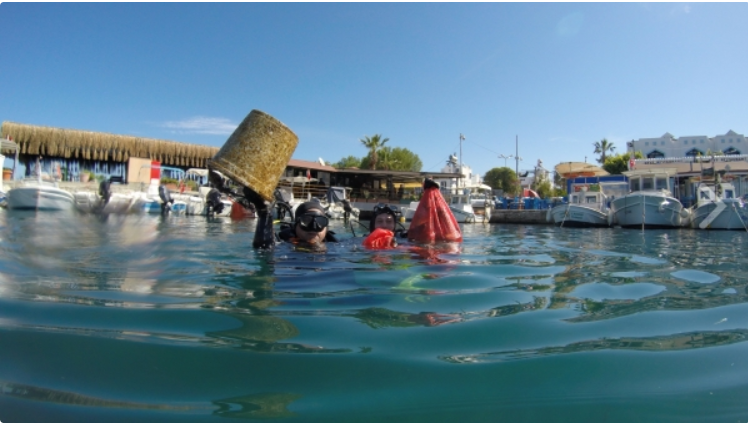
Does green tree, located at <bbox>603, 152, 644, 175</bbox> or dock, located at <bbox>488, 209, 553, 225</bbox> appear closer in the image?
dock, located at <bbox>488, 209, 553, 225</bbox>

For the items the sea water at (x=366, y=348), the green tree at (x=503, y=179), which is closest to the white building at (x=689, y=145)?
the green tree at (x=503, y=179)

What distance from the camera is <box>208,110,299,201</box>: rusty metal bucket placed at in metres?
3.35

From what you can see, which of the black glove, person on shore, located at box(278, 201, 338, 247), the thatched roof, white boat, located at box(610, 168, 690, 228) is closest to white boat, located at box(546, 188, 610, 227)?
white boat, located at box(610, 168, 690, 228)

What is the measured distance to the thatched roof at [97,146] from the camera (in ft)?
83.8

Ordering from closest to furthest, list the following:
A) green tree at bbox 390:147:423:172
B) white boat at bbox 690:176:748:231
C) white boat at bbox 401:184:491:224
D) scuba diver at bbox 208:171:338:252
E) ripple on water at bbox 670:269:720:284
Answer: ripple on water at bbox 670:269:720:284 → scuba diver at bbox 208:171:338:252 → white boat at bbox 690:176:748:231 → white boat at bbox 401:184:491:224 → green tree at bbox 390:147:423:172

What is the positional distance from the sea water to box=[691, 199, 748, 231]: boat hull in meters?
18.8

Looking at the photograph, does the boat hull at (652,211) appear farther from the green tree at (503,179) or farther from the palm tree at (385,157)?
the green tree at (503,179)

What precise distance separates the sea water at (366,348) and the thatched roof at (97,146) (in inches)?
1017

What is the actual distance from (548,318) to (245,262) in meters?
3.13

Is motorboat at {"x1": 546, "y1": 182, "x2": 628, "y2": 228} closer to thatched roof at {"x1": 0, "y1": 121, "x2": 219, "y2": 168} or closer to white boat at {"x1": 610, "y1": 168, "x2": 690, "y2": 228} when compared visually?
white boat at {"x1": 610, "y1": 168, "x2": 690, "y2": 228}

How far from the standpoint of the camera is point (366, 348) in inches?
74.5

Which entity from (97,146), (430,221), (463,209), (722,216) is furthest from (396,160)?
(430,221)

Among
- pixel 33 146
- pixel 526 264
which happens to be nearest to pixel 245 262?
pixel 526 264

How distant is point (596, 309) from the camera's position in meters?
2.66
